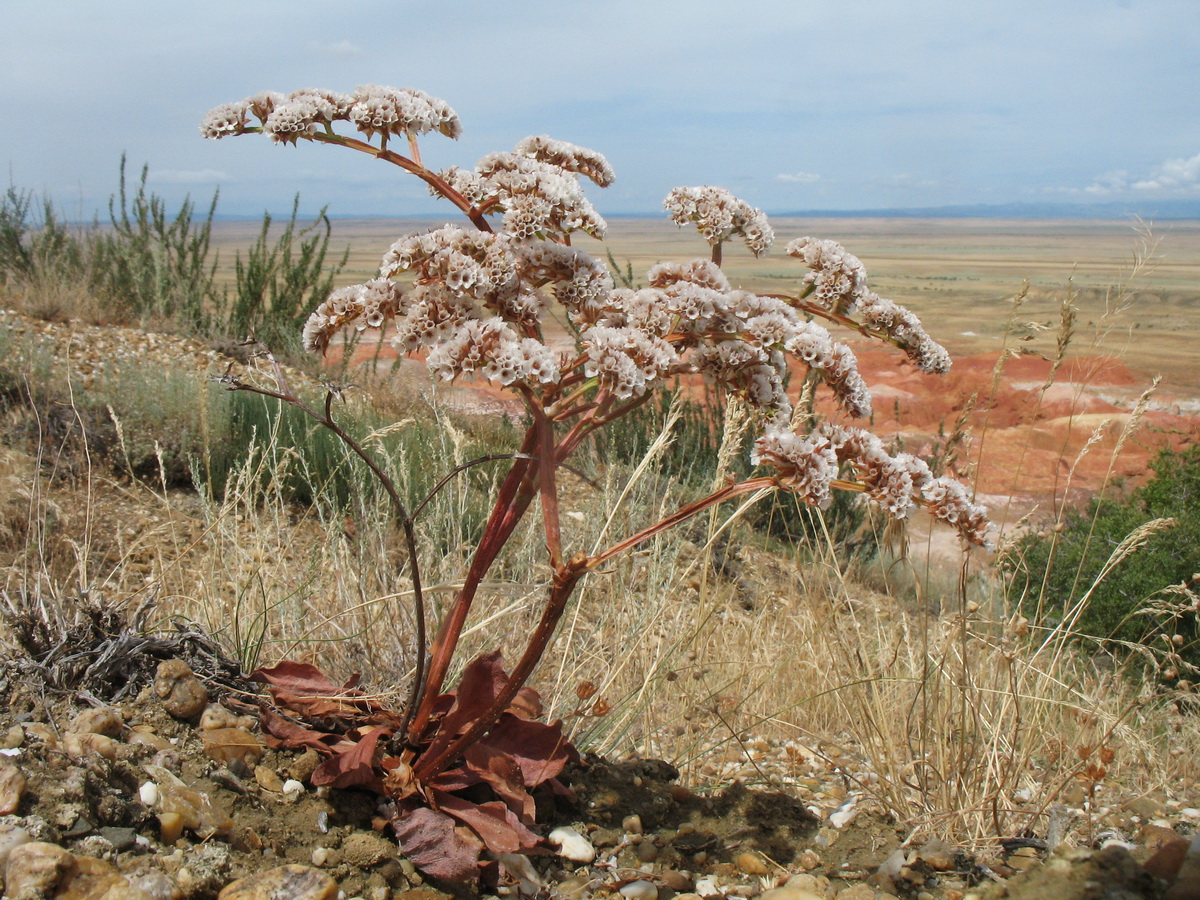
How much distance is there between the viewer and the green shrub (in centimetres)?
502

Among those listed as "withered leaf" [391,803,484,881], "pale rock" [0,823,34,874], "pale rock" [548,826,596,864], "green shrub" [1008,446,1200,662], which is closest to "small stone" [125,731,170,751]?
"pale rock" [0,823,34,874]

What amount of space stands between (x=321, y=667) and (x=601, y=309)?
162 centimetres

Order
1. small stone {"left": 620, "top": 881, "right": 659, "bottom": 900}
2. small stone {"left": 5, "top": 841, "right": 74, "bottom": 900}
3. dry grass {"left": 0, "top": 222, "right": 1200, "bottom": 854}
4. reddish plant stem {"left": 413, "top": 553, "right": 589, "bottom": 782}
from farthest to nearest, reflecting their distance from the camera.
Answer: dry grass {"left": 0, "top": 222, "right": 1200, "bottom": 854} < small stone {"left": 620, "top": 881, "right": 659, "bottom": 900} < reddish plant stem {"left": 413, "top": 553, "right": 589, "bottom": 782} < small stone {"left": 5, "top": 841, "right": 74, "bottom": 900}

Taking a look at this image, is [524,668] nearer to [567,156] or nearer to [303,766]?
[303,766]

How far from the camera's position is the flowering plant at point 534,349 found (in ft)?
5.04

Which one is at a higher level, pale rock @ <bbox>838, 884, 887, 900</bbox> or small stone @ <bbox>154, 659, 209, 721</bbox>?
small stone @ <bbox>154, 659, 209, 721</bbox>

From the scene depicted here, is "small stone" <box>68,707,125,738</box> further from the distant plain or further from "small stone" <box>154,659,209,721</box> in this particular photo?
the distant plain

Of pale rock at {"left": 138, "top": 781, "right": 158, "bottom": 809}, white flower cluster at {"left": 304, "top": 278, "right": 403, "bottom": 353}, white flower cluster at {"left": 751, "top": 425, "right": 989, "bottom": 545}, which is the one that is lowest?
pale rock at {"left": 138, "top": 781, "right": 158, "bottom": 809}

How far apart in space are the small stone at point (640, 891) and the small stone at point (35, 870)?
1010mm

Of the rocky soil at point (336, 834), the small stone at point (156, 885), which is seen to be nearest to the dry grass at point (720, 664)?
the rocky soil at point (336, 834)

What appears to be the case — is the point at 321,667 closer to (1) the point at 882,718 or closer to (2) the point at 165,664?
(2) the point at 165,664

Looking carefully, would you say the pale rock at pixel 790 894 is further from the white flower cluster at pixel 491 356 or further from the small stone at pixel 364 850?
the white flower cluster at pixel 491 356

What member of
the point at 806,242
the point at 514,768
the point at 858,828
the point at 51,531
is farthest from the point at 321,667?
the point at 51,531

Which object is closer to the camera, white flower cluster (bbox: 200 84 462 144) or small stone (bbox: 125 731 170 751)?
white flower cluster (bbox: 200 84 462 144)
